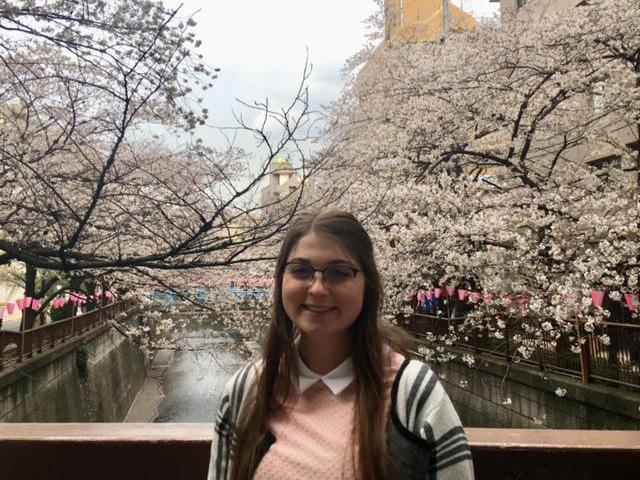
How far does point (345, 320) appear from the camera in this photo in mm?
1525

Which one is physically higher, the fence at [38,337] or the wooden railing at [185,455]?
the wooden railing at [185,455]

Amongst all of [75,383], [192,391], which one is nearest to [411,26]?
[75,383]

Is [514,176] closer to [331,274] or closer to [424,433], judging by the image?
[331,274]

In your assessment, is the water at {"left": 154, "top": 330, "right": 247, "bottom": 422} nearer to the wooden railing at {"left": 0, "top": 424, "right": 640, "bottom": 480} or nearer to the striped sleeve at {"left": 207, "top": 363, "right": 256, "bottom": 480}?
the wooden railing at {"left": 0, "top": 424, "right": 640, "bottom": 480}

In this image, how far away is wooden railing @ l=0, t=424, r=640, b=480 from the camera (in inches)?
85.5

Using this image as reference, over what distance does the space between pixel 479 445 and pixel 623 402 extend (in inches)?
299

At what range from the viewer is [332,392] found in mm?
1495

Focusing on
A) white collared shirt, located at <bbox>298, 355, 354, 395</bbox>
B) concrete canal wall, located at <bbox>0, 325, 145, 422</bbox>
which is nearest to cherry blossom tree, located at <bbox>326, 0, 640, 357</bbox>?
white collared shirt, located at <bbox>298, 355, 354, 395</bbox>

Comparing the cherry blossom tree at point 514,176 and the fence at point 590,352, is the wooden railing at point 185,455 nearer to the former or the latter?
the cherry blossom tree at point 514,176

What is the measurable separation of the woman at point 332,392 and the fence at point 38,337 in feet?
21.8

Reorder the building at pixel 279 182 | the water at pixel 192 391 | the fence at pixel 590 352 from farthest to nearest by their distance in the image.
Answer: the water at pixel 192 391 < the fence at pixel 590 352 < the building at pixel 279 182

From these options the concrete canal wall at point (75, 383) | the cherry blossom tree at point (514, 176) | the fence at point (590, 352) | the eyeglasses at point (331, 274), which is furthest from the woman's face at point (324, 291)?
the concrete canal wall at point (75, 383)

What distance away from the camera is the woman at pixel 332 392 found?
52.5 inches

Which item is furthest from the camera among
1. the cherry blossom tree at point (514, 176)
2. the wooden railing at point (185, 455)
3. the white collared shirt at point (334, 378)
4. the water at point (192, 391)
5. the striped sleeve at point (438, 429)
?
the water at point (192, 391)
